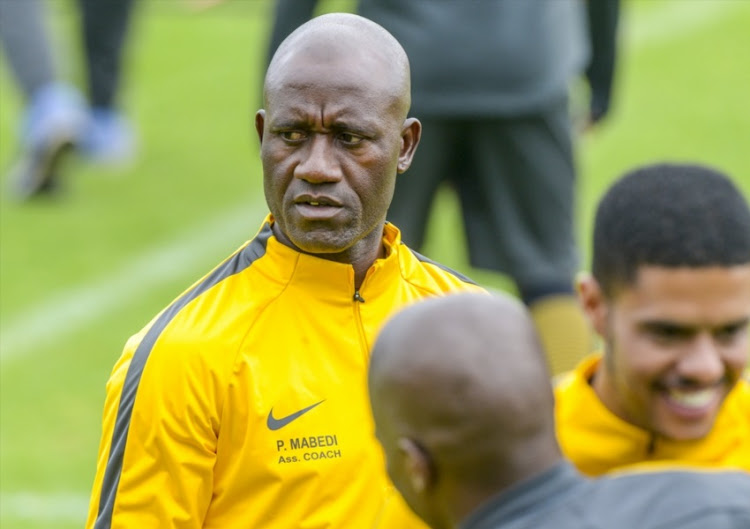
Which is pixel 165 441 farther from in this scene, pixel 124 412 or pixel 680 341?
pixel 680 341


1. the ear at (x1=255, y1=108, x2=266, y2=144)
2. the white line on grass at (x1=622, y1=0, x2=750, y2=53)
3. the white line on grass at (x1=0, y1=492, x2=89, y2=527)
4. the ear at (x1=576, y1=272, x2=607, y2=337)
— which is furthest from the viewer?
the white line on grass at (x1=622, y1=0, x2=750, y2=53)

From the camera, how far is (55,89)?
7.49 m

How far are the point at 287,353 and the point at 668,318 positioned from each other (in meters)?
0.81

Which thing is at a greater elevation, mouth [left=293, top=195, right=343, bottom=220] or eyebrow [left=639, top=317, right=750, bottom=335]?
mouth [left=293, top=195, right=343, bottom=220]

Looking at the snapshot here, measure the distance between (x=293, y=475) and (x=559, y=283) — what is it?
2300 millimetres

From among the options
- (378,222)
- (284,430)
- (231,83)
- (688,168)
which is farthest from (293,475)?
(231,83)

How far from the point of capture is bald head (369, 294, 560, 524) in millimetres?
2193

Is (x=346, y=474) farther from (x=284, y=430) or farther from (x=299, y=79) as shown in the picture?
(x=299, y=79)

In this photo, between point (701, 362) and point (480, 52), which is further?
point (480, 52)

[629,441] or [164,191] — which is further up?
[164,191]

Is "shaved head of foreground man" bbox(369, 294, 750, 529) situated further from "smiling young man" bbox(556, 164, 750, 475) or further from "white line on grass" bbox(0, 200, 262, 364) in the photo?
"white line on grass" bbox(0, 200, 262, 364)

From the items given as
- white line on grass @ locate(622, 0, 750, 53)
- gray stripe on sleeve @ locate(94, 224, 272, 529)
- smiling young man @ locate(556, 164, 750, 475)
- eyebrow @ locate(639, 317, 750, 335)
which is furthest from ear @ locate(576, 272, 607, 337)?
white line on grass @ locate(622, 0, 750, 53)

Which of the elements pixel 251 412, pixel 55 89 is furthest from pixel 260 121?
pixel 55 89

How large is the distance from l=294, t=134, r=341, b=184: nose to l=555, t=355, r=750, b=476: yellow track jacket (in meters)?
0.62
